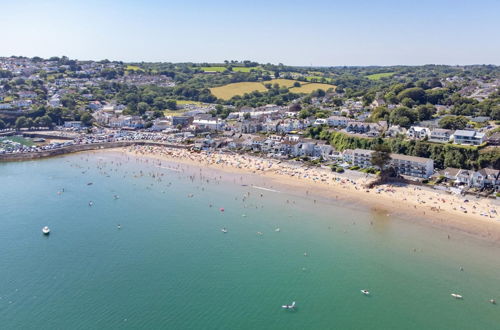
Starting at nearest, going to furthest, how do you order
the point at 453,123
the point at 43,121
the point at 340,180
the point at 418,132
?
the point at 340,180, the point at 418,132, the point at 453,123, the point at 43,121

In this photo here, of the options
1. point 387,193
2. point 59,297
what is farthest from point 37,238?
point 387,193

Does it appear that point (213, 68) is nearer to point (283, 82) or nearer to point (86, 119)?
point (283, 82)

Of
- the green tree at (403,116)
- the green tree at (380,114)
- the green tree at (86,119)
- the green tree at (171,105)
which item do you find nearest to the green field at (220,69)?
the green tree at (171,105)

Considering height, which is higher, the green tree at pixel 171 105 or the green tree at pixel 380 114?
the green tree at pixel 380 114

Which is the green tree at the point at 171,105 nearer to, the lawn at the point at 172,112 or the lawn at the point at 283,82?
the lawn at the point at 172,112

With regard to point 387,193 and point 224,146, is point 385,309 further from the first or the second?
point 224,146

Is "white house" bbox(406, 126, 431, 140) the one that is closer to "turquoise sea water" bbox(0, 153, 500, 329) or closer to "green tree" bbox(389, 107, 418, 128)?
"green tree" bbox(389, 107, 418, 128)

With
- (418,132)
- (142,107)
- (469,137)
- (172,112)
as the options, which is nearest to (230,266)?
(469,137)
